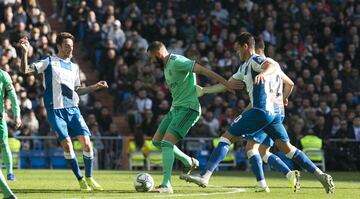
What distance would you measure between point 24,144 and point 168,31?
22.5ft

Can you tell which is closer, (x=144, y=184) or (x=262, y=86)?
(x=262, y=86)

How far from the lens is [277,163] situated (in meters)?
17.1

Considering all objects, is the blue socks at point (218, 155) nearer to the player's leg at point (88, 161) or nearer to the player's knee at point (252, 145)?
the player's knee at point (252, 145)

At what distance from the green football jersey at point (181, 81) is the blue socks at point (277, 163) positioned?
1805 mm

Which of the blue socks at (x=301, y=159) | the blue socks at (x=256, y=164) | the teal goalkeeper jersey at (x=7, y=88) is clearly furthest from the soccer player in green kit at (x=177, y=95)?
the teal goalkeeper jersey at (x=7, y=88)

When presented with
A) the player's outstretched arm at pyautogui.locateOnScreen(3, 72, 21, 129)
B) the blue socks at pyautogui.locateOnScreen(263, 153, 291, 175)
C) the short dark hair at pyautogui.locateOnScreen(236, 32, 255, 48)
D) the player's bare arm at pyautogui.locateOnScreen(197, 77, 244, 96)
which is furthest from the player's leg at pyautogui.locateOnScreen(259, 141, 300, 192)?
the player's outstretched arm at pyautogui.locateOnScreen(3, 72, 21, 129)

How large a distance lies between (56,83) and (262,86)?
11.6 feet

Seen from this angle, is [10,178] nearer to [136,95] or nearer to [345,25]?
[136,95]

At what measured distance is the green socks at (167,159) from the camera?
51.8 feet

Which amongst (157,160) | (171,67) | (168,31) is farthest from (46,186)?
(168,31)

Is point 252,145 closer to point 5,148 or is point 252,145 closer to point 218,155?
point 218,155

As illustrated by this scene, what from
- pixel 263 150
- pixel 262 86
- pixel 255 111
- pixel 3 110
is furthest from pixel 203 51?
pixel 255 111

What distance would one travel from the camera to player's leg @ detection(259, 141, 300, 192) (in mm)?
16562

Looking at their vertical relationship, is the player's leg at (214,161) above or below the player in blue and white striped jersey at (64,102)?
below
